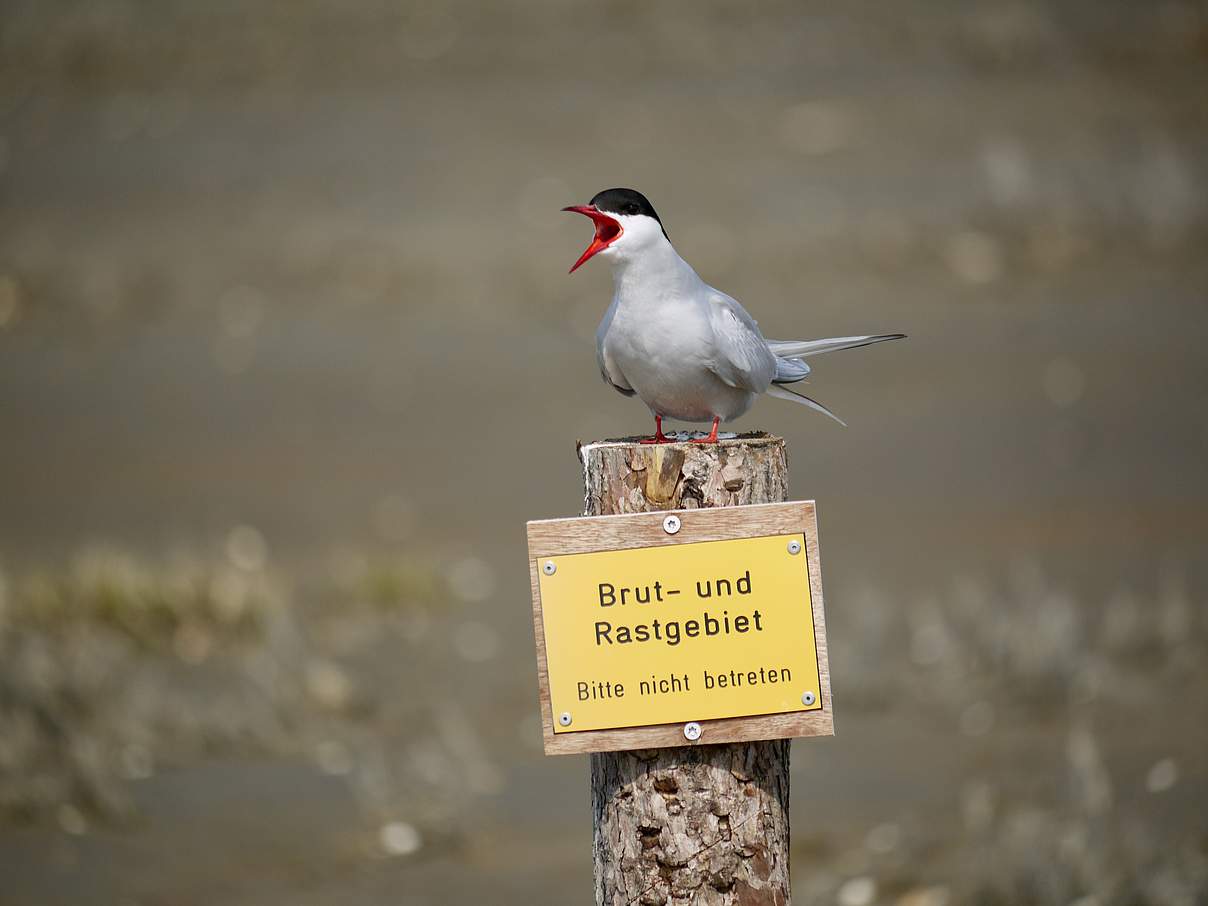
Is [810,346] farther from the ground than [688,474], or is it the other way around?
[810,346]

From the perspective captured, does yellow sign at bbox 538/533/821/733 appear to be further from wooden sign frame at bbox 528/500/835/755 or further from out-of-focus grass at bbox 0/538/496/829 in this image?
out-of-focus grass at bbox 0/538/496/829

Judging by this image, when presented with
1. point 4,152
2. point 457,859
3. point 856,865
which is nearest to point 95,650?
point 457,859

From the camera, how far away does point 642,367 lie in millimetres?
3248

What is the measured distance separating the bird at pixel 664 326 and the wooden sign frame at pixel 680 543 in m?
0.24

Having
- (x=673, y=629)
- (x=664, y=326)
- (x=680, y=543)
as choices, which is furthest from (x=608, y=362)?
(x=673, y=629)

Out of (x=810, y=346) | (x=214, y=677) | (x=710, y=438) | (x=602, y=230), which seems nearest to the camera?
(x=710, y=438)

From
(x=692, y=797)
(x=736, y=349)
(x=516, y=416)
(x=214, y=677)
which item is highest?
(x=516, y=416)

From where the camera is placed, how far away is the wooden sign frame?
2.92 metres

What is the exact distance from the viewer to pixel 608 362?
11.2ft

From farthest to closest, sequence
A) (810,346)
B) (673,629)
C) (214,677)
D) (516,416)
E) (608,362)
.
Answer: (516,416), (214,677), (810,346), (608,362), (673,629)

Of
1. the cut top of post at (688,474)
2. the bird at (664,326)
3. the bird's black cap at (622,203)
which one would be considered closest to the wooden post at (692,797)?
the cut top of post at (688,474)

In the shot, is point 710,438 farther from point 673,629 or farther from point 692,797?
point 692,797

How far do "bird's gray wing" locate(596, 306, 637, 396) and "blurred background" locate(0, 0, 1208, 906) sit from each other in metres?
1.97

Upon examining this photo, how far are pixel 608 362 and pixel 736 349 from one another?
1.08ft
